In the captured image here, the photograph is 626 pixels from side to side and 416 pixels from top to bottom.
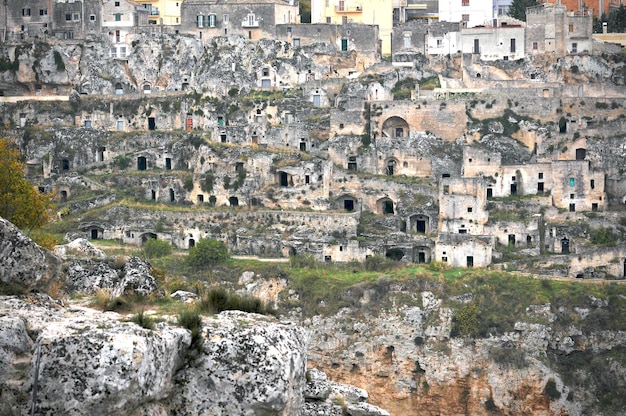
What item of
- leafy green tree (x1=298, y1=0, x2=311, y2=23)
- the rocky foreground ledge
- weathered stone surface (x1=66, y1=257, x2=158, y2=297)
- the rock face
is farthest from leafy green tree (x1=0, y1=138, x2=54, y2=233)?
leafy green tree (x1=298, y1=0, x2=311, y2=23)

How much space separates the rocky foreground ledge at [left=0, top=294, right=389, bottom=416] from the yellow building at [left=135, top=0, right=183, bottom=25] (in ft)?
200

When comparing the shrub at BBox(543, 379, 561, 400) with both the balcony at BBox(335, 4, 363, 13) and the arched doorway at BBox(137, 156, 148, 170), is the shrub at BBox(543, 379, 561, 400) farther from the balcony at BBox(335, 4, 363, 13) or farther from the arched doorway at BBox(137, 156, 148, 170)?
the balcony at BBox(335, 4, 363, 13)

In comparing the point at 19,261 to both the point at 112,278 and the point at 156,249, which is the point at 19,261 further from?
the point at 156,249

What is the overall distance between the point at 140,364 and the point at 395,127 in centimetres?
5363

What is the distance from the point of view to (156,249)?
63.9 m

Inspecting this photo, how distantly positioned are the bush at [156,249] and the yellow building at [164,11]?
69.9 ft

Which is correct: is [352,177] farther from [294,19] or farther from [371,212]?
[294,19]

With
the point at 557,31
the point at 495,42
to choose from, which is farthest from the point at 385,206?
the point at 557,31

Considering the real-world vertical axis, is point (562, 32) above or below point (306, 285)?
above

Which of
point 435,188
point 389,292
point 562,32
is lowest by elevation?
point 389,292

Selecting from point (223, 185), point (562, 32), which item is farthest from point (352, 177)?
point (562, 32)

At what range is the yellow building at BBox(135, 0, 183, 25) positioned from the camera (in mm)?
81375

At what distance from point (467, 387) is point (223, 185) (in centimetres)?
1761

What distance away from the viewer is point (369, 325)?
61.1 meters
